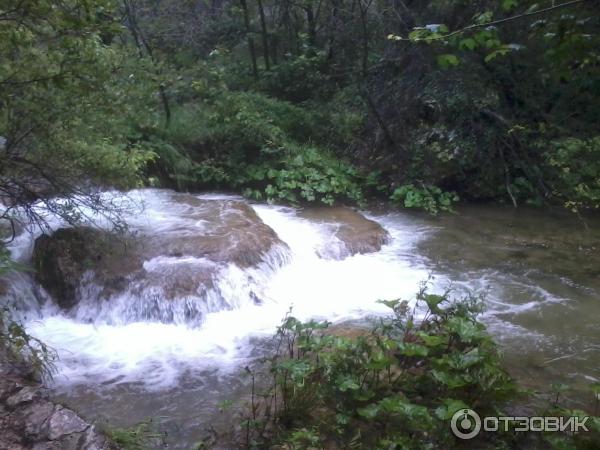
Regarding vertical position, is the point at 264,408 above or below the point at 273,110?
below

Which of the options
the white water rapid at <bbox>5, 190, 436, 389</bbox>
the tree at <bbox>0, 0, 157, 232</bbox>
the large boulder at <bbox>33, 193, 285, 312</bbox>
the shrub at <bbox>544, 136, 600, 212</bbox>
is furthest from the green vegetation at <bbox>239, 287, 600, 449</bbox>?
the shrub at <bbox>544, 136, 600, 212</bbox>

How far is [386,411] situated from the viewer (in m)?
3.79

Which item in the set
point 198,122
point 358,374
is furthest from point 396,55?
point 358,374

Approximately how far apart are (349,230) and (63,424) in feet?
20.8

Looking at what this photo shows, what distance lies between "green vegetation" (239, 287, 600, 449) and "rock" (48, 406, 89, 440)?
1.16 meters

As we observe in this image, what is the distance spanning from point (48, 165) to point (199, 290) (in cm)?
226

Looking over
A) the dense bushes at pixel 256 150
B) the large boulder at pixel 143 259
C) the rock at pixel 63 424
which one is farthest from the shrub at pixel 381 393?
the dense bushes at pixel 256 150

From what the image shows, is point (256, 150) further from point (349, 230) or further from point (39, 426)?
point (39, 426)

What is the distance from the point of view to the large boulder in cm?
682

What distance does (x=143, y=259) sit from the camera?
23.6 feet

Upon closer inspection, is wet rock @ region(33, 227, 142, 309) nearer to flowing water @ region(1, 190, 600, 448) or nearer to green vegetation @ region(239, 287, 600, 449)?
flowing water @ region(1, 190, 600, 448)

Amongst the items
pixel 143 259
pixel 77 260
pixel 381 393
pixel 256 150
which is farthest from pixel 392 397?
pixel 256 150

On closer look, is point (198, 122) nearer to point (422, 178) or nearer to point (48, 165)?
point (422, 178)

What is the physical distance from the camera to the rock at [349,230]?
855 cm
